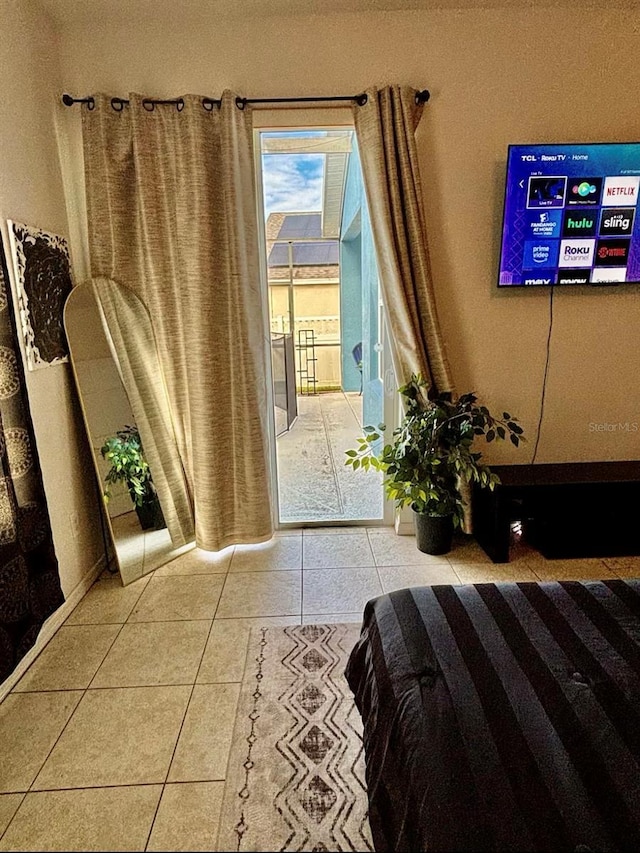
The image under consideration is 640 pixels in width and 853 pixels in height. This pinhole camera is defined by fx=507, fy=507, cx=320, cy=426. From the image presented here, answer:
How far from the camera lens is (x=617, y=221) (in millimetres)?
2539

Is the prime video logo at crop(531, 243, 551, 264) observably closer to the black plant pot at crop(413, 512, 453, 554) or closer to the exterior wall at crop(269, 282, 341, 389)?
the black plant pot at crop(413, 512, 453, 554)

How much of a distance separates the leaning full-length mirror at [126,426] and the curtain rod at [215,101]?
85cm

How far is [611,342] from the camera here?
9.36ft

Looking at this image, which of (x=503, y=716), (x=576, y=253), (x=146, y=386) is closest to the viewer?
(x=503, y=716)

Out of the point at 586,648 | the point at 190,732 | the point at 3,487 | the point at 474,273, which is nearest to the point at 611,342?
the point at 474,273

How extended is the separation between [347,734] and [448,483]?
4.58ft

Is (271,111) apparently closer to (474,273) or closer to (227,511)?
(474,273)

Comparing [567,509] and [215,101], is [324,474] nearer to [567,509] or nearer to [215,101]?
[567,509]

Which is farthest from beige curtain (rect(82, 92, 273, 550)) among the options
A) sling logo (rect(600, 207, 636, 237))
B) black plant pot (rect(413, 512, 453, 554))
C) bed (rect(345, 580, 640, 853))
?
sling logo (rect(600, 207, 636, 237))

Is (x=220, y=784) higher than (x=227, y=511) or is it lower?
lower

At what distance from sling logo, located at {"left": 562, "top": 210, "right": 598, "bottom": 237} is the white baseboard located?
2933mm

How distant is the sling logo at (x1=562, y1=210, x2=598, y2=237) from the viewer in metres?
2.52

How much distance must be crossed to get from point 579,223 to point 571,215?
60 millimetres

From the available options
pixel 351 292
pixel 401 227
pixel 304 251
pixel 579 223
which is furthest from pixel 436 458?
pixel 304 251
